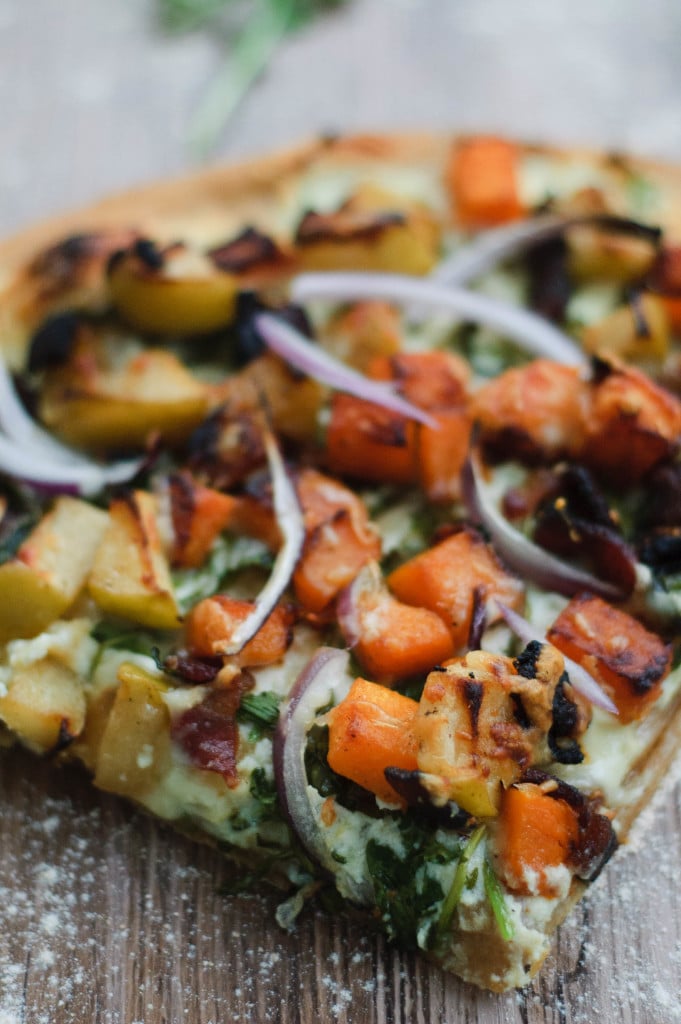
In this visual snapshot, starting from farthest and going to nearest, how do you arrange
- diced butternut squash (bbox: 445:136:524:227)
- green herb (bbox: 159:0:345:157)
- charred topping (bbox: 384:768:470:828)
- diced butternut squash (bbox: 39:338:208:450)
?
1. green herb (bbox: 159:0:345:157)
2. diced butternut squash (bbox: 445:136:524:227)
3. diced butternut squash (bbox: 39:338:208:450)
4. charred topping (bbox: 384:768:470:828)

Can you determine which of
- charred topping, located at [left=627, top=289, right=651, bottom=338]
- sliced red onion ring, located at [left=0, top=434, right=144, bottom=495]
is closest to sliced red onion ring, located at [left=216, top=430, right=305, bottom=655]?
sliced red onion ring, located at [left=0, top=434, right=144, bottom=495]

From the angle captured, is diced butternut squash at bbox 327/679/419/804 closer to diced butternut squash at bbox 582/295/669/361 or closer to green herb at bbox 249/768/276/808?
green herb at bbox 249/768/276/808

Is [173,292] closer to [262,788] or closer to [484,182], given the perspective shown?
[484,182]

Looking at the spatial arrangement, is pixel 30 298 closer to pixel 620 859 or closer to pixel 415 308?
pixel 415 308

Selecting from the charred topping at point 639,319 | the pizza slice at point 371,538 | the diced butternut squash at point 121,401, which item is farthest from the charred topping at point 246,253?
the charred topping at point 639,319

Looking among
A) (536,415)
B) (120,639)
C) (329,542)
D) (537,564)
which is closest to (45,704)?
(120,639)

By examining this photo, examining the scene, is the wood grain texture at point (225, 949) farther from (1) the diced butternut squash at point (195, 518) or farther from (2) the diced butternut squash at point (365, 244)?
(2) the diced butternut squash at point (365, 244)
